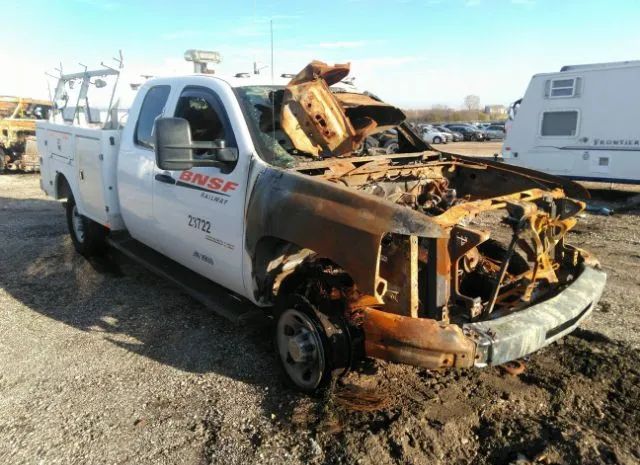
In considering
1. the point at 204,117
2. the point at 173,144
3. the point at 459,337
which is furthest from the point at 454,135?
the point at 459,337

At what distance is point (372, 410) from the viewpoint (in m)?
3.22

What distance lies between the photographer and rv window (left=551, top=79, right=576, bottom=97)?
11.2 m

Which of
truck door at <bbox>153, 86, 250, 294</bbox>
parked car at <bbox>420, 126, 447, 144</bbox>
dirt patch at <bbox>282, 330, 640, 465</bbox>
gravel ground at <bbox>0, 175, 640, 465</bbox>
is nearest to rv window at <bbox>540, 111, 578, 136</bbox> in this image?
gravel ground at <bbox>0, 175, 640, 465</bbox>

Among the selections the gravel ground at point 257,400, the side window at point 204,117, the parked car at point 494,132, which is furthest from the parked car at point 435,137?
the side window at point 204,117

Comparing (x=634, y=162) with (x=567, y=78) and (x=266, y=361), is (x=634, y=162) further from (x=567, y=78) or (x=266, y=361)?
(x=266, y=361)

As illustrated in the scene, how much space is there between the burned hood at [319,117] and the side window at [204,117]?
0.46 m

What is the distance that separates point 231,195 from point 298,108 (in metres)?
0.82

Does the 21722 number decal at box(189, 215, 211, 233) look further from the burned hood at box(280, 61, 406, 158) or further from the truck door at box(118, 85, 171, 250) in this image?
the burned hood at box(280, 61, 406, 158)

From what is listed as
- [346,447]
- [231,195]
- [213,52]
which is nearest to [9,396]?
[231,195]

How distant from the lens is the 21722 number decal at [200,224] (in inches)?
155

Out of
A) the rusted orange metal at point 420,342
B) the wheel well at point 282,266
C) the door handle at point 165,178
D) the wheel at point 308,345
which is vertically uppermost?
the door handle at point 165,178

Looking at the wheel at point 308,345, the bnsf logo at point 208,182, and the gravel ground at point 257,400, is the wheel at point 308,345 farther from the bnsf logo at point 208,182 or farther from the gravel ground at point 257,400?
the bnsf logo at point 208,182

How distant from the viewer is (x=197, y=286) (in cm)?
430

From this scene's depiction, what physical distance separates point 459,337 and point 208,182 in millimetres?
2168
